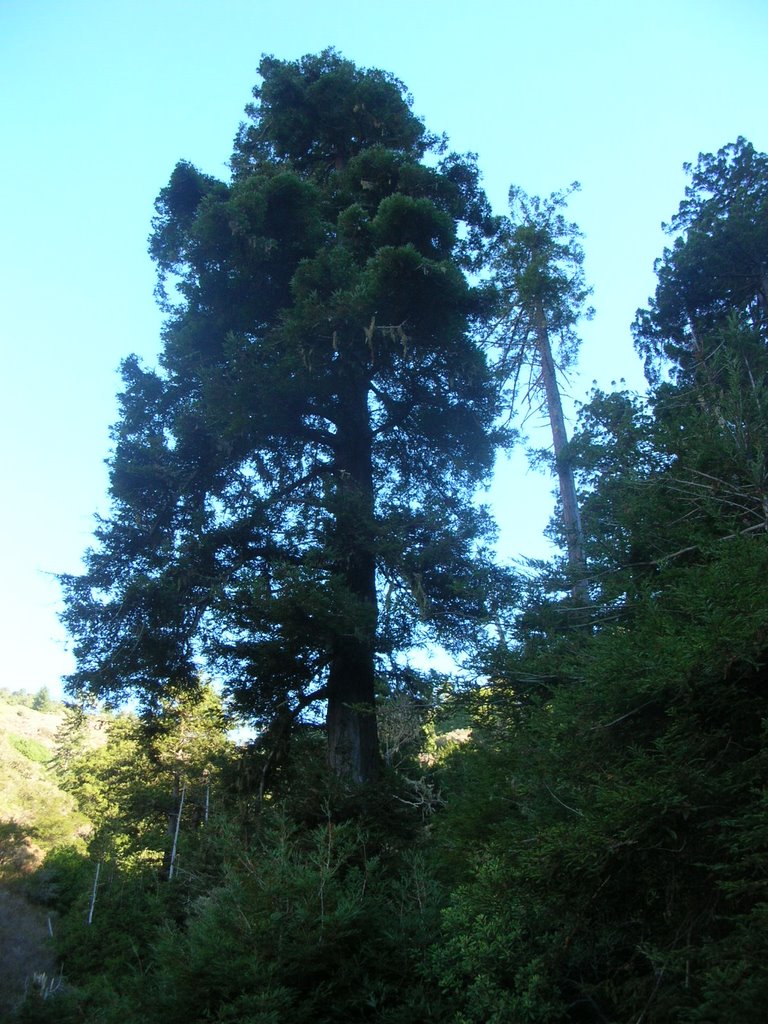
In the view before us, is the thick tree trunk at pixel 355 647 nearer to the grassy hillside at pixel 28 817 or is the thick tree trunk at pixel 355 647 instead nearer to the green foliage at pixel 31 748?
→ the grassy hillside at pixel 28 817

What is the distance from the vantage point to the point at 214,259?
13.4 m

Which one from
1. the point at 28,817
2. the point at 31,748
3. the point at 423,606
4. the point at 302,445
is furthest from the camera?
the point at 31,748

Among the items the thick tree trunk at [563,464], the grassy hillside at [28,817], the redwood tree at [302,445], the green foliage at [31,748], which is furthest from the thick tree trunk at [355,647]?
the green foliage at [31,748]

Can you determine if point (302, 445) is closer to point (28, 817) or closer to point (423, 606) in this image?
point (423, 606)

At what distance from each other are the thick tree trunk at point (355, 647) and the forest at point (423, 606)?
0.21 feet

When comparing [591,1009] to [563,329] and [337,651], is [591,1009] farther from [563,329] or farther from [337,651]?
[563,329]

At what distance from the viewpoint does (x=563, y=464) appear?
11.1 meters

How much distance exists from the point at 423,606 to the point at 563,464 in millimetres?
3221

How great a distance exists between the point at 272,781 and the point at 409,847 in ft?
9.88

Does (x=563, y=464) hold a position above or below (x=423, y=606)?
above

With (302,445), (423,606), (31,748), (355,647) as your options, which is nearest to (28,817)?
(302,445)

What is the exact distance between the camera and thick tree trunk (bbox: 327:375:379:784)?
33.8ft

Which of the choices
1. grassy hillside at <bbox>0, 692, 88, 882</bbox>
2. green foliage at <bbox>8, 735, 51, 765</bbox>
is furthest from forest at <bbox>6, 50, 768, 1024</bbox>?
green foliage at <bbox>8, 735, 51, 765</bbox>

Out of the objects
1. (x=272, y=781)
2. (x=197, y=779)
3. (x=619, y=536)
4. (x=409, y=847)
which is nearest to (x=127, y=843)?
(x=197, y=779)
